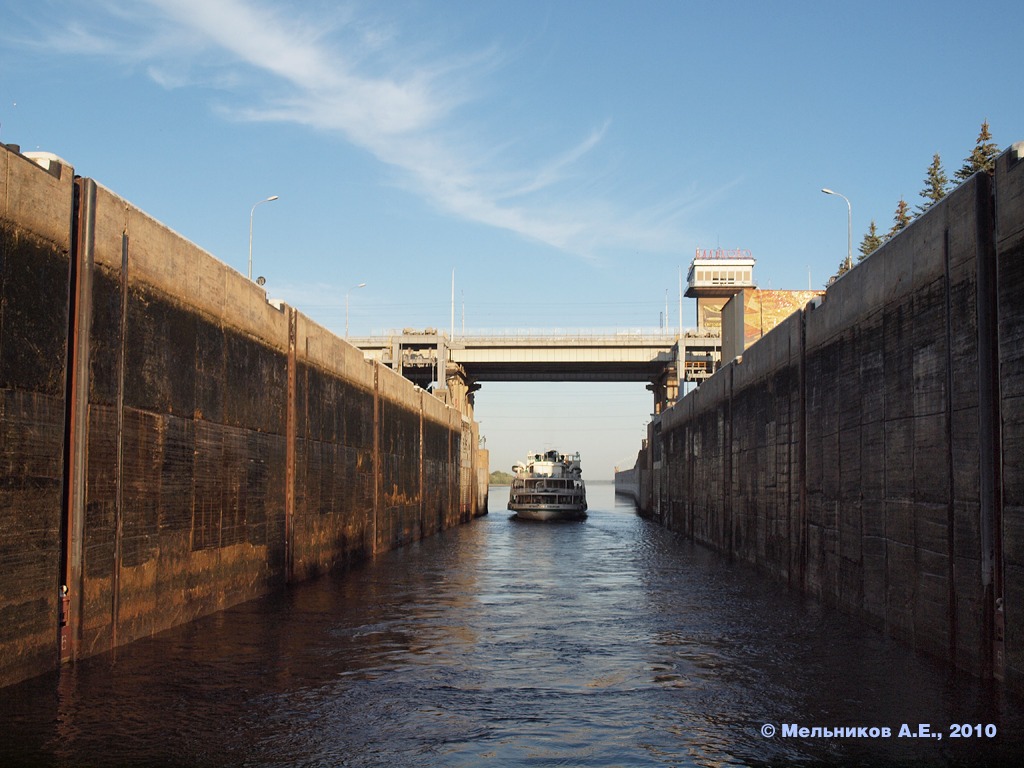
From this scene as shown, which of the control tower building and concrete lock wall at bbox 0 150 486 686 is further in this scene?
the control tower building

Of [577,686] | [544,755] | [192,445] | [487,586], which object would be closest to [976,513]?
[577,686]

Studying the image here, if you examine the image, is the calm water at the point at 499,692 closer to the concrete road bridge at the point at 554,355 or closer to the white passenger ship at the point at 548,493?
the white passenger ship at the point at 548,493

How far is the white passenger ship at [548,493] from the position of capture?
65.2 m

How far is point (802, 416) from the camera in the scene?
24016 millimetres

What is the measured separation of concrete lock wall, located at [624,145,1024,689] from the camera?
12.3 meters

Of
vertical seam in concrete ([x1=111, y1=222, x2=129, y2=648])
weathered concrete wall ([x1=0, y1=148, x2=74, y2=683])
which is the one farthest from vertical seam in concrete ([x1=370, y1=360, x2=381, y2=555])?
weathered concrete wall ([x1=0, y1=148, x2=74, y2=683])

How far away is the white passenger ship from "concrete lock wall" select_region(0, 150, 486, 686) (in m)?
38.5

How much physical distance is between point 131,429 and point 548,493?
51400mm

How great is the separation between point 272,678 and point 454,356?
70.7 meters

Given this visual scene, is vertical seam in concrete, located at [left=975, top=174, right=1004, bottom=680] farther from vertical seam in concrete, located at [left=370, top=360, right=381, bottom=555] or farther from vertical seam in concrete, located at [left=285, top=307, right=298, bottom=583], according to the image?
vertical seam in concrete, located at [left=370, top=360, right=381, bottom=555]

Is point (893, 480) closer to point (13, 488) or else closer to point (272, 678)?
point (272, 678)

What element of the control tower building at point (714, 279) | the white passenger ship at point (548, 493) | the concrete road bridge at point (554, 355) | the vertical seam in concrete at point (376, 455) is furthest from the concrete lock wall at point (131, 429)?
the control tower building at point (714, 279)

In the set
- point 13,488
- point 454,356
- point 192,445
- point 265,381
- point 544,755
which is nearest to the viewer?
point 544,755

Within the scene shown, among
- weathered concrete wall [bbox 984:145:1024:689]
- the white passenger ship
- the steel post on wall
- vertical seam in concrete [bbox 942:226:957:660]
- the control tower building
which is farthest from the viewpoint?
the control tower building
